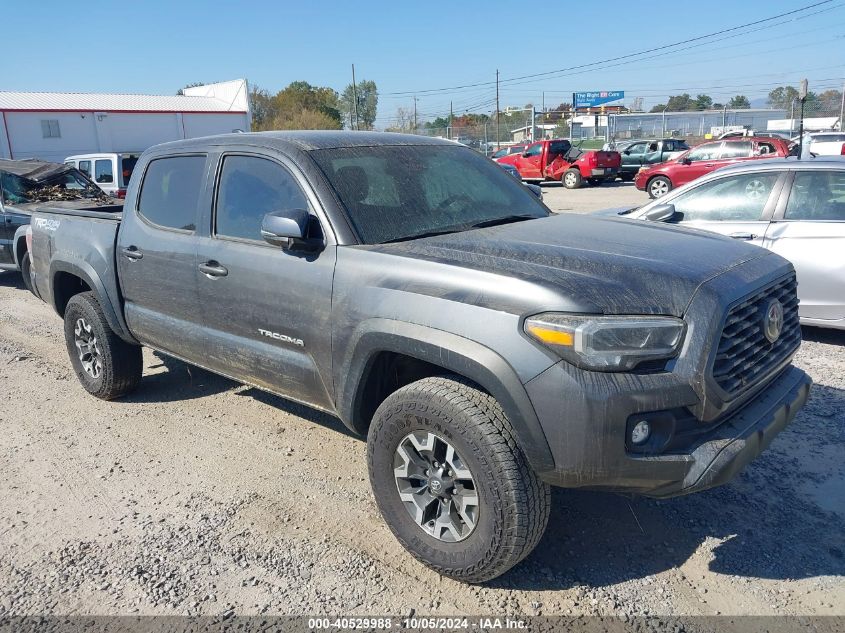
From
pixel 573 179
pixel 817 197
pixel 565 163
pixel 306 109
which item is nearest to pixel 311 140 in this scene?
pixel 817 197

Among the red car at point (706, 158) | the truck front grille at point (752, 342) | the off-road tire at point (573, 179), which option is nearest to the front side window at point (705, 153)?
the red car at point (706, 158)

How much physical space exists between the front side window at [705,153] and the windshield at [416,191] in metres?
16.9

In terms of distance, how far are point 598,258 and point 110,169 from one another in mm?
14317

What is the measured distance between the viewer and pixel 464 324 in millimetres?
2691

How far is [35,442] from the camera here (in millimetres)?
4590

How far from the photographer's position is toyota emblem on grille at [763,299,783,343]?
2.94 m

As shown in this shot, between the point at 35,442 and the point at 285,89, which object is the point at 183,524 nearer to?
the point at 35,442

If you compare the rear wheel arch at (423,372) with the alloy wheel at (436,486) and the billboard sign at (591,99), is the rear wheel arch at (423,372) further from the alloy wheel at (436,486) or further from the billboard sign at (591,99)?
the billboard sign at (591,99)

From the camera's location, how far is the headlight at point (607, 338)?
97.4 inches

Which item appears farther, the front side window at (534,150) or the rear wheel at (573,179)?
the front side window at (534,150)

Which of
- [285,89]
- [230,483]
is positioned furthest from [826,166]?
[285,89]

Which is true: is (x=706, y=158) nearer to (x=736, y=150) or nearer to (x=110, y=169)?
(x=736, y=150)

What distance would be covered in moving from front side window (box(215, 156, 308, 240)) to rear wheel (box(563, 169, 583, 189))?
856 inches

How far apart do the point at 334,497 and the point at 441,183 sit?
186 centimetres
